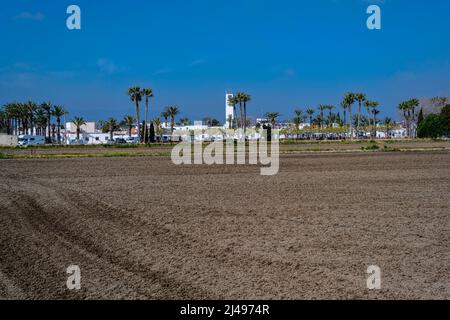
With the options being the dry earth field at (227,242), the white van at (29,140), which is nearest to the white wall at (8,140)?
the white van at (29,140)

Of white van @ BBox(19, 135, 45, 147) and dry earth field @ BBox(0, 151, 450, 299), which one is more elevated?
white van @ BBox(19, 135, 45, 147)

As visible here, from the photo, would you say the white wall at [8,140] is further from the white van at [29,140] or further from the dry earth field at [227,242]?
the dry earth field at [227,242]

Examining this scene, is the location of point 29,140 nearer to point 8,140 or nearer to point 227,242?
point 8,140

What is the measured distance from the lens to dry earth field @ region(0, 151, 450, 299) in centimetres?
664

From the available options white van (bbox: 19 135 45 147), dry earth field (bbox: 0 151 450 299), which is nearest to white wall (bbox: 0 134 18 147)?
white van (bbox: 19 135 45 147)

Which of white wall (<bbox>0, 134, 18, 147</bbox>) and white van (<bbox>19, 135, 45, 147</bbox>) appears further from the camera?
white wall (<bbox>0, 134, 18, 147</bbox>)

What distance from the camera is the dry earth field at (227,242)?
6.64 meters

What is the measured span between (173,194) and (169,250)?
813 cm

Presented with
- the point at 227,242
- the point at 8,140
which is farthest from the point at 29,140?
the point at 227,242

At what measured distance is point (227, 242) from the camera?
366 inches

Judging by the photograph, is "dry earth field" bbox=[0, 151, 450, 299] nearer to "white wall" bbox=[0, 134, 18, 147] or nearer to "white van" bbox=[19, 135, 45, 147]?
"white van" bbox=[19, 135, 45, 147]

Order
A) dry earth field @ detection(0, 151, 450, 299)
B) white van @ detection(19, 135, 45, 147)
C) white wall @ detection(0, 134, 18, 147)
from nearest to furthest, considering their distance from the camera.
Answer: dry earth field @ detection(0, 151, 450, 299) → white van @ detection(19, 135, 45, 147) → white wall @ detection(0, 134, 18, 147)

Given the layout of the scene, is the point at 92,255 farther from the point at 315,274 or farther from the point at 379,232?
the point at 379,232
